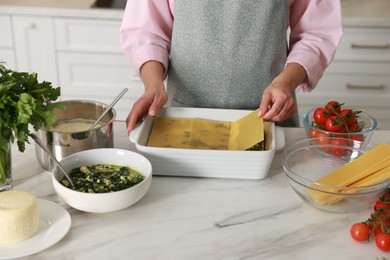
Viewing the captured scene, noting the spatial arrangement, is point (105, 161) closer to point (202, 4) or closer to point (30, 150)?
point (30, 150)

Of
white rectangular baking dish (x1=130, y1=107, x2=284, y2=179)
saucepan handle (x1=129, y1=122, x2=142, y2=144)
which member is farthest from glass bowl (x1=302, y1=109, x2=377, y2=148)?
saucepan handle (x1=129, y1=122, x2=142, y2=144)

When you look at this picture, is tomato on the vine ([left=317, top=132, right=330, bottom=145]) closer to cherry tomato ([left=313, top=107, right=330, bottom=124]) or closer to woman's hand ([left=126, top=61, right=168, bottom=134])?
cherry tomato ([left=313, top=107, right=330, bottom=124])

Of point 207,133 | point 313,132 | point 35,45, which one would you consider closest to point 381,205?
point 313,132

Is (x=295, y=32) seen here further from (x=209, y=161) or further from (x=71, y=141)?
(x=71, y=141)

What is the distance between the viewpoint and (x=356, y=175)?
1.14 meters

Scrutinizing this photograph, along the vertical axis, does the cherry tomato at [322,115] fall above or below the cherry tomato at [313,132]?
above

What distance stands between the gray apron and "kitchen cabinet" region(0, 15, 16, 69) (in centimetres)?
116

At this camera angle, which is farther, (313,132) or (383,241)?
(313,132)

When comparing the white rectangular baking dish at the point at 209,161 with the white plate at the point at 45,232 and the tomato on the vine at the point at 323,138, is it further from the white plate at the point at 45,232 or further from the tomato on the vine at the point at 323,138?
the white plate at the point at 45,232

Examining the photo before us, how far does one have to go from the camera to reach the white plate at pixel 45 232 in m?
1.00

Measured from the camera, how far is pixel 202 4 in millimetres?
1525

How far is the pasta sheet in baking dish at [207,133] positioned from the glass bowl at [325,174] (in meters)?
0.08

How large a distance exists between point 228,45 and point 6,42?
4.40 feet

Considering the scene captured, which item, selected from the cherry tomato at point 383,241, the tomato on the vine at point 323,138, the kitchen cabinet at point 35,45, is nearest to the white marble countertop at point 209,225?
the cherry tomato at point 383,241
